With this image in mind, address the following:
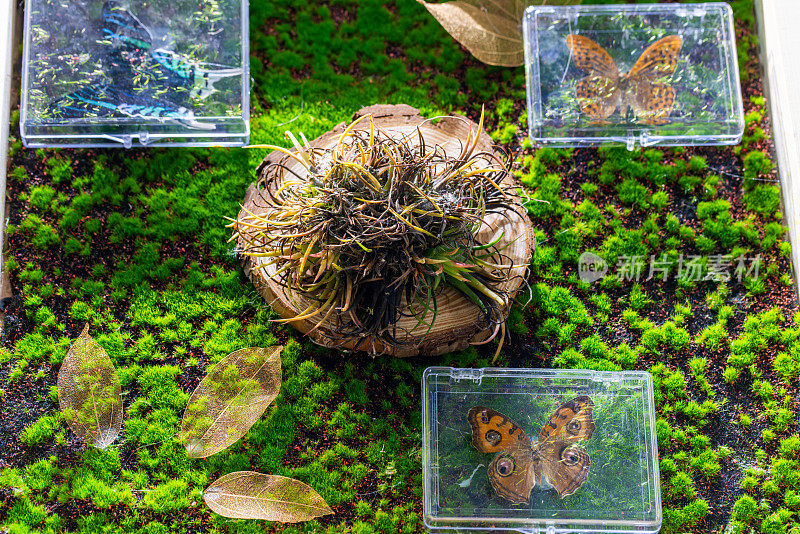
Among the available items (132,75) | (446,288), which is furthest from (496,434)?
(132,75)

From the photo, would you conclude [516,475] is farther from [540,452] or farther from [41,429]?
[41,429]

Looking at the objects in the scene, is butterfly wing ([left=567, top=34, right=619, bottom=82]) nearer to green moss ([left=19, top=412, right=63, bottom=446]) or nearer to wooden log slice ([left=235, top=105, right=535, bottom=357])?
wooden log slice ([left=235, top=105, right=535, bottom=357])

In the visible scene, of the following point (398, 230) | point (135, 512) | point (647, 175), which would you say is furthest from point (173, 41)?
point (647, 175)

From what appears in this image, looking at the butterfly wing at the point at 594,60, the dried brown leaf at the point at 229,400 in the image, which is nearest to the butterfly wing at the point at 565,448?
the dried brown leaf at the point at 229,400

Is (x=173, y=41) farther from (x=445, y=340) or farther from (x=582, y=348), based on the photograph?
(x=582, y=348)

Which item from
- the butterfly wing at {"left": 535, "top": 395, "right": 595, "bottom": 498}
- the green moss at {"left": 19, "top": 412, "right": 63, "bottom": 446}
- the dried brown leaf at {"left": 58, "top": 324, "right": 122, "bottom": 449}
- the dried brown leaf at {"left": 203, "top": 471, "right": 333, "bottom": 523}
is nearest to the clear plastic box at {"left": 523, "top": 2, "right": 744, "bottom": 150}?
the butterfly wing at {"left": 535, "top": 395, "right": 595, "bottom": 498}

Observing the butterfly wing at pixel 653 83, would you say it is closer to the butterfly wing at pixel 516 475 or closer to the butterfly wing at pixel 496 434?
the butterfly wing at pixel 496 434
